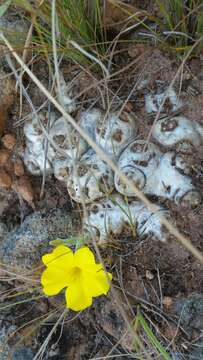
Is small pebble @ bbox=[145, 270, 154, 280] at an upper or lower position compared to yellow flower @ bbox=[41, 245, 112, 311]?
lower

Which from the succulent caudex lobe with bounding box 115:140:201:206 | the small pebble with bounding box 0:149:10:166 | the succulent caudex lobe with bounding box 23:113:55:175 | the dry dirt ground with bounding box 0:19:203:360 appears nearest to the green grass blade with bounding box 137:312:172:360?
the dry dirt ground with bounding box 0:19:203:360

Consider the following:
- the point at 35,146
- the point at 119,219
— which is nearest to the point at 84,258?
the point at 119,219

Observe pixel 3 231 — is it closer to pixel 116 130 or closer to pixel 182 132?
pixel 116 130

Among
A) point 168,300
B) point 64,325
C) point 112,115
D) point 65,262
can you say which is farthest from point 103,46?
point 64,325

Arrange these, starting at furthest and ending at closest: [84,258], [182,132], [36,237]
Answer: [36,237] → [182,132] → [84,258]

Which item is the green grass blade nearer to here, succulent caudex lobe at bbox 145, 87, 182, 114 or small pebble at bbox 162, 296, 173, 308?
small pebble at bbox 162, 296, 173, 308

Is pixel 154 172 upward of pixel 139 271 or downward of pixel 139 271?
upward
